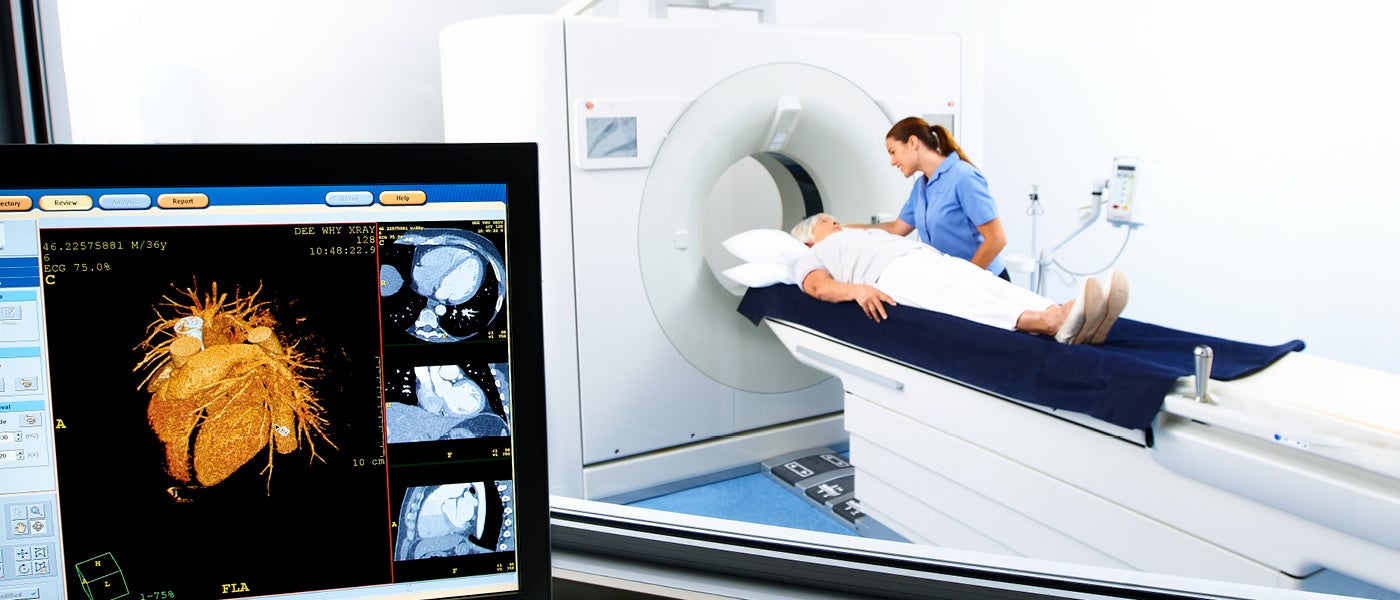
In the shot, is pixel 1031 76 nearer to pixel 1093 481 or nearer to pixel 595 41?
pixel 595 41

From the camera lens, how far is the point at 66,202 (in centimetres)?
43

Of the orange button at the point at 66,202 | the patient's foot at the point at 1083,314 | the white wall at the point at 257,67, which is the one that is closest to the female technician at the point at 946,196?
the patient's foot at the point at 1083,314

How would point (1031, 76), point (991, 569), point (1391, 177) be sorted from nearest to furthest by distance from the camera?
point (991, 569)
point (1391, 177)
point (1031, 76)

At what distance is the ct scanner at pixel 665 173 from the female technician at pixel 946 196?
0.40ft

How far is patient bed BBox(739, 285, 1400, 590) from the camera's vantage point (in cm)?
116

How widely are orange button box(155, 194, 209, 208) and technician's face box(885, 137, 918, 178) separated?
2134 mm

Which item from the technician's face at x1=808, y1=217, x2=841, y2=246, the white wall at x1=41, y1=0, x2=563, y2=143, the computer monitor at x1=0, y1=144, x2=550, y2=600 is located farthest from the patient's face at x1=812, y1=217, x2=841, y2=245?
the computer monitor at x1=0, y1=144, x2=550, y2=600

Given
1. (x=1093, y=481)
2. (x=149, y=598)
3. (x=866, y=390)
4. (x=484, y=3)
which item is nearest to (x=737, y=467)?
(x=866, y=390)

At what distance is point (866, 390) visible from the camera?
A: 1.97 meters

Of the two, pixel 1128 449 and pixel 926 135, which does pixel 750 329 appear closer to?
pixel 926 135

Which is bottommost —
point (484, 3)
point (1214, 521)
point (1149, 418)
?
point (1214, 521)

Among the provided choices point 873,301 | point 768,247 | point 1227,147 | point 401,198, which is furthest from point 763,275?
point 401,198

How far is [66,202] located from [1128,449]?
4.63ft

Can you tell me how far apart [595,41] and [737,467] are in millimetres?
1214
